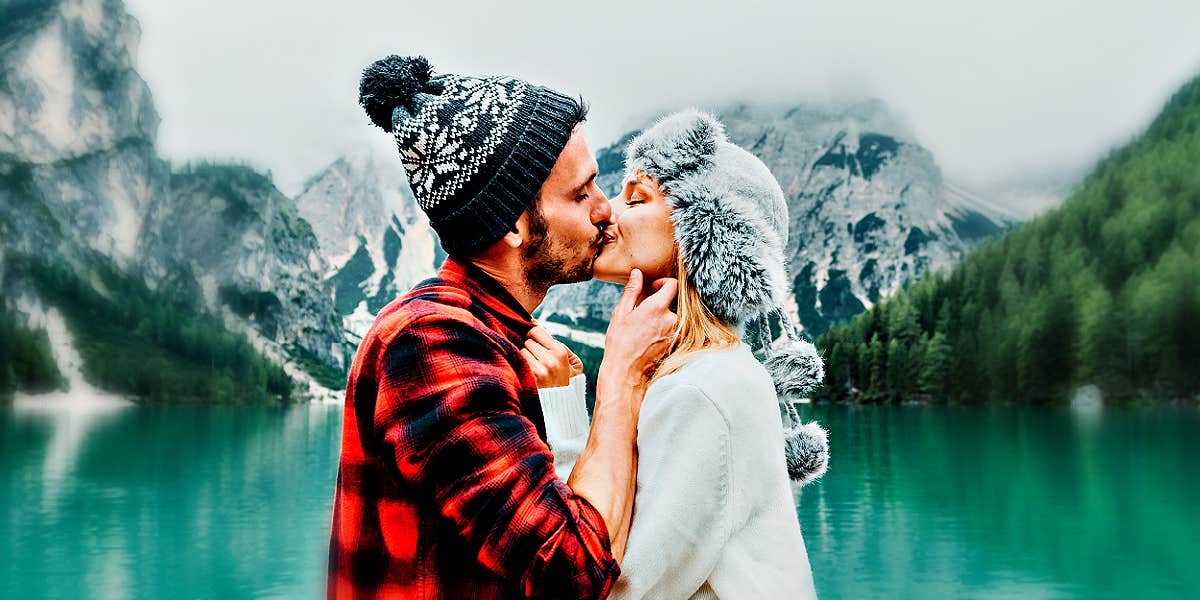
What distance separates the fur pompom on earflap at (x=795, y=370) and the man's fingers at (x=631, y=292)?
68 cm

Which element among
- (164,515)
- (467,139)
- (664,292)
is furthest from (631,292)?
(164,515)

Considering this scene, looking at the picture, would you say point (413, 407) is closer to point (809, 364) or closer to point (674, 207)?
point (674, 207)

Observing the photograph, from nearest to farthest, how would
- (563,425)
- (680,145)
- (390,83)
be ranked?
1. (390,83)
2. (563,425)
3. (680,145)

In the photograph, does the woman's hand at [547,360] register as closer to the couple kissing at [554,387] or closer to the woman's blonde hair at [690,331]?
the couple kissing at [554,387]

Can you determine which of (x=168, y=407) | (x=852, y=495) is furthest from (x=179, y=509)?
(x=168, y=407)

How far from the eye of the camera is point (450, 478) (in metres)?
2.33

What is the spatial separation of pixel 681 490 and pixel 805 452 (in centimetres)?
100

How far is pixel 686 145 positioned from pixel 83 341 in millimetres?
205347

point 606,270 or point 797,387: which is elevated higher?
point 606,270

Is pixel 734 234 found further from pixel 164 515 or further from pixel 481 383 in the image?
pixel 164 515

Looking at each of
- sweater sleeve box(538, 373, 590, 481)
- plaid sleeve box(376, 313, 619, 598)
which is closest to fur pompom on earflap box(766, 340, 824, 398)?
sweater sleeve box(538, 373, 590, 481)

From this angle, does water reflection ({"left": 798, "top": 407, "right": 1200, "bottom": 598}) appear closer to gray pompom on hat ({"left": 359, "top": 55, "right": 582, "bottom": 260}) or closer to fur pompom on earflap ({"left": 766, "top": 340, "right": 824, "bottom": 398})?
fur pompom on earflap ({"left": 766, "top": 340, "right": 824, "bottom": 398})

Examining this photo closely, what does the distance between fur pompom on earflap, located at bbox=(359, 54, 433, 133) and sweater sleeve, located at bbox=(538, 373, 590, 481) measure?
0.88m

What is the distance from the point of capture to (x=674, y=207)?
11.6 ft
